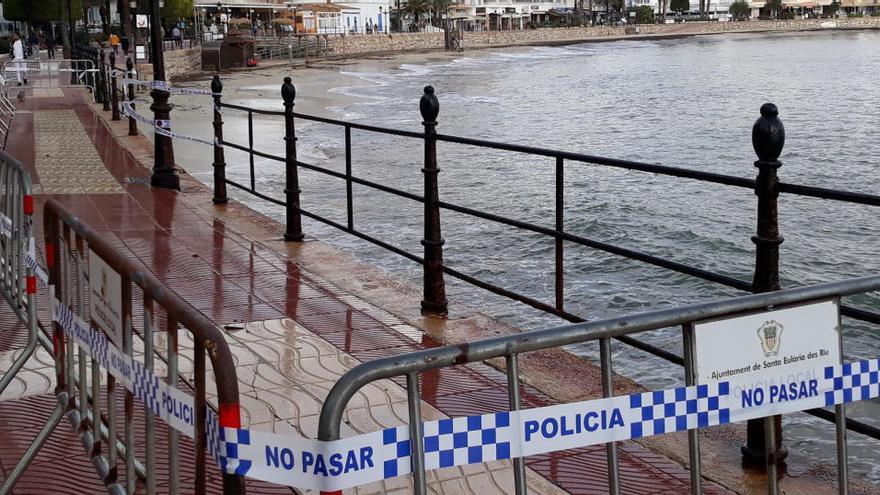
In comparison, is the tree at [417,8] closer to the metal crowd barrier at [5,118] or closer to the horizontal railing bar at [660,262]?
the metal crowd barrier at [5,118]

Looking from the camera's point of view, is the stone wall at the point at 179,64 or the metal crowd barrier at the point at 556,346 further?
the stone wall at the point at 179,64

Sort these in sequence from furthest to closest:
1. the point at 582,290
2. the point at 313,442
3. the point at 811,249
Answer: the point at 811,249 < the point at 582,290 < the point at 313,442

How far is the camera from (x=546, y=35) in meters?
142

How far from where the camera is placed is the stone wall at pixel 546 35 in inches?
4119

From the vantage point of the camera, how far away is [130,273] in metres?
3.37

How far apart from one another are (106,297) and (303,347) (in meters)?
3.08

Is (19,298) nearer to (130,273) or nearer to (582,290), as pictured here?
(130,273)

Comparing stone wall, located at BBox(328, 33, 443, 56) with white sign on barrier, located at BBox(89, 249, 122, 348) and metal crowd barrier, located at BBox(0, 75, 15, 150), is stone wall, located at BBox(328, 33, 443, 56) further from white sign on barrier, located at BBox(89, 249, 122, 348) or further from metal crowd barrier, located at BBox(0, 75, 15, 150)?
white sign on barrier, located at BBox(89, 249, 122, 348)

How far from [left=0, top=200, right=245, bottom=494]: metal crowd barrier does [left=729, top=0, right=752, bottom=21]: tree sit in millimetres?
184063

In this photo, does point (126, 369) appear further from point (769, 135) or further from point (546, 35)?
point (546, 35)

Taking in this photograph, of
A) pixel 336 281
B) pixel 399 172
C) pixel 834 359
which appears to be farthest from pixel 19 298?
pixel 399 172

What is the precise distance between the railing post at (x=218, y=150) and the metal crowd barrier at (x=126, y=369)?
21.9ft

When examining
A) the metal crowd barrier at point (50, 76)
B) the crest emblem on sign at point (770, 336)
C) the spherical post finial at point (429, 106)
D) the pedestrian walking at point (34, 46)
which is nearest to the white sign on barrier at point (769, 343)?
the crest emblem on sign at point (770, 336)

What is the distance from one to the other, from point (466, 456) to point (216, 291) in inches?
224
